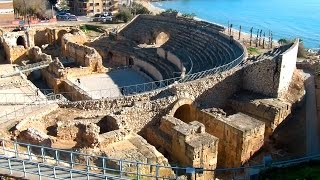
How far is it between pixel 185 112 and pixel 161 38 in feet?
57.7

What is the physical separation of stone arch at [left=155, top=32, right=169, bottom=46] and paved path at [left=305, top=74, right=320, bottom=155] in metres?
15.5

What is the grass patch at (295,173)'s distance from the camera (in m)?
11.9

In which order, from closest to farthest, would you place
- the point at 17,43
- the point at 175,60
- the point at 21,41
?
the point at 175,60 → the point at 17,43 → the point at 21,41

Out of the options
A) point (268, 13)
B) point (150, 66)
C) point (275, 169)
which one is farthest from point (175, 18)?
point (268, 13)

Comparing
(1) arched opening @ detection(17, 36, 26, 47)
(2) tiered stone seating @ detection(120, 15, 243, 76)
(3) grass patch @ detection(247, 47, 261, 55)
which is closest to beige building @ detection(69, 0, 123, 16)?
(2) tiered stone seating @ detection(120, 15, 243, 76)

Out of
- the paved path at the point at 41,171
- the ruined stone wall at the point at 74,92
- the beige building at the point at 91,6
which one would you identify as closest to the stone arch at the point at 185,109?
the ruined stone wall at the point at 74,92

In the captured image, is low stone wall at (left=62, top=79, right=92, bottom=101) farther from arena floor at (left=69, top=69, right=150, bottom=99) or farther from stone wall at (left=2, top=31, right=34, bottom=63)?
stone wall at (left=2, top=31, right=34, bottom=63)

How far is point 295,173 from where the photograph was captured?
40.4 ft

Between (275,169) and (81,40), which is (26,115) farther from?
(81,40)

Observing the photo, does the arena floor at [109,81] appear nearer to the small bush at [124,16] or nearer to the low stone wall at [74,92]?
the low stone wall at [74,92]

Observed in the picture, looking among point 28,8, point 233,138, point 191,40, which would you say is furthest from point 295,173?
point 28,8

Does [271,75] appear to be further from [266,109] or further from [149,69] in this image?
[149,69]

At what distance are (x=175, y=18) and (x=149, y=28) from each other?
2.80m

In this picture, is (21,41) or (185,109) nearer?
(185,109)
